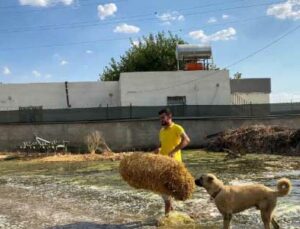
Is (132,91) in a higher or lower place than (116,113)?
higher

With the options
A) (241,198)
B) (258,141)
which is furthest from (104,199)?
(258,141)

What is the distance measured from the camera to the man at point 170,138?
9508 millimetres

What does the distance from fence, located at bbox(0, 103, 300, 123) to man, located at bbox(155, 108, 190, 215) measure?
22.8 metres

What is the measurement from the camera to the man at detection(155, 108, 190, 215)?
9508 mm

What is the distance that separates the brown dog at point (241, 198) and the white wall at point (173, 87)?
2940cm

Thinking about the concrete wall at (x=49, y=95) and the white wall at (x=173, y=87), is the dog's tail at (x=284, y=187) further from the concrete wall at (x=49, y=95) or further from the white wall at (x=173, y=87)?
the concrete wall at (x=49, y=95)

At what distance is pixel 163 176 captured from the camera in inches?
355

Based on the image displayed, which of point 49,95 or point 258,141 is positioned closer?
point 258,141

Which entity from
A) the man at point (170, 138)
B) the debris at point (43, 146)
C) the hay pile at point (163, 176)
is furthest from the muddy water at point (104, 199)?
the debris at point (43, 146)

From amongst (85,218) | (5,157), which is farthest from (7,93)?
(85,218)

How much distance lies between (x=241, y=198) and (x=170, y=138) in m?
1.99

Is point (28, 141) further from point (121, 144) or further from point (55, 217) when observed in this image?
point (55, 217)

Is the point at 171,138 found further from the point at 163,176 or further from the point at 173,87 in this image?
the point at 173,87

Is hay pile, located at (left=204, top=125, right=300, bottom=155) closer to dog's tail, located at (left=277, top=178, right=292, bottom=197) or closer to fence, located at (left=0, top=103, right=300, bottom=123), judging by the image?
fence, located at (left=0, top=103, right=300, bottom=123)
